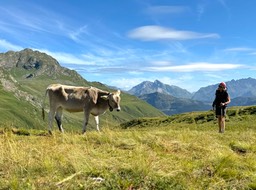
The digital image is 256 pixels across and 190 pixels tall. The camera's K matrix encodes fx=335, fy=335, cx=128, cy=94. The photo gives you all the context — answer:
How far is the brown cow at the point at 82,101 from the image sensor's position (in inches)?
821

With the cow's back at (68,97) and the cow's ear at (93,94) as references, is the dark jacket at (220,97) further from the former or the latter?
the cow's back at (68,97)

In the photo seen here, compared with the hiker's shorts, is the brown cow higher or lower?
higher

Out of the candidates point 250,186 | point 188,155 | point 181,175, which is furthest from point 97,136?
point 250,186

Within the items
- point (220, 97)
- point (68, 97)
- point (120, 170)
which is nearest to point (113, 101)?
point (68, 97)

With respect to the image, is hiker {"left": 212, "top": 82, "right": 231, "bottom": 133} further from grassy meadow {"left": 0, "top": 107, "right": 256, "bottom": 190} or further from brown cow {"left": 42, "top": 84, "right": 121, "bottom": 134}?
grassy meadow {"left": 0, "top": 107, "right": 256, "bottom": 190}

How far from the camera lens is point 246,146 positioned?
543 inches

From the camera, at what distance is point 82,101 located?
68.8 ft

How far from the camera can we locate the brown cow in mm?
20844

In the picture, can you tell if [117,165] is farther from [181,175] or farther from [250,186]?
[250,186]

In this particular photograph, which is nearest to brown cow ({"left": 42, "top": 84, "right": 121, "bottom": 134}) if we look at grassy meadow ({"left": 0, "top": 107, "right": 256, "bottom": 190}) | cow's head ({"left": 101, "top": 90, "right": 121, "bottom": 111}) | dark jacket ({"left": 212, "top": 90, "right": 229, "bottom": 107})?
cow's head ({"left": 101, "top": 90, "right": 121, "bottom": 111})

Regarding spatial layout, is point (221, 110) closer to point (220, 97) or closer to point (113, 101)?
point (220, 97)

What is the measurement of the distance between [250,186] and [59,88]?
615 inches

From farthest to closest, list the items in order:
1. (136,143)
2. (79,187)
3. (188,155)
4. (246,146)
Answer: (246,146) → (136,143) → (188,155) → (79,187)

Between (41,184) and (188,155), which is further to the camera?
(188,155)
